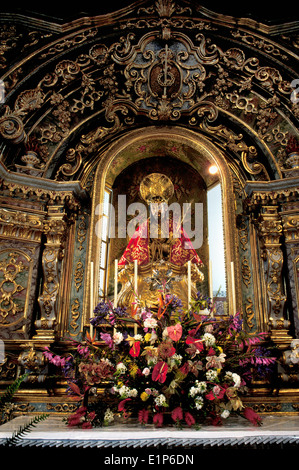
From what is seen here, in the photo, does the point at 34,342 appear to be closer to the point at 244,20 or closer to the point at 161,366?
the point at 161,366

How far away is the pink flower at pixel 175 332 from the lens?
3.14m

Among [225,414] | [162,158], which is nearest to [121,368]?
[225,414]

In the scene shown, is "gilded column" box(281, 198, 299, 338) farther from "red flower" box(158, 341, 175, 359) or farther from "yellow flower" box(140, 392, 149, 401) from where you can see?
"yellow flower" box(140, 392, 149, 401)

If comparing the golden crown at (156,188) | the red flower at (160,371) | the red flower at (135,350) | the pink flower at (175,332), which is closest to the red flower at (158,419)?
the red flower at (160,371)

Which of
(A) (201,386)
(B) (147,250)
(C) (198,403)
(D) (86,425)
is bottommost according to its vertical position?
(D) (86,425)

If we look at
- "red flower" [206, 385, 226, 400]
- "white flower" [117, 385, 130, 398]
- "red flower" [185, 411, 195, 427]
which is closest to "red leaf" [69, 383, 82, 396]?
"white flower" [117, 385, 130, 398]

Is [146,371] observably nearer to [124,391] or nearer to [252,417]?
[124,391]

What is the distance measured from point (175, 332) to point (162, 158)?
411 cm

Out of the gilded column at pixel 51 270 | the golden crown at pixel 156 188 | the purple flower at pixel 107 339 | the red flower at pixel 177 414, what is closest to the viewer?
the red flower at pixel 177 414

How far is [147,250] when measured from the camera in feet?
19.0

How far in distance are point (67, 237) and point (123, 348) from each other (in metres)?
2.38

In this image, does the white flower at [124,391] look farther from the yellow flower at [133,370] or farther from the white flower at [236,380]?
the white flower at [236,380]

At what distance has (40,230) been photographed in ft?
16.7

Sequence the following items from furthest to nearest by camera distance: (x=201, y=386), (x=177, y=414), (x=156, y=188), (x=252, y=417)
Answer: (x=156, y=188) → (x=252, y=417) → (x=201, y=386) → (x=177, y=414)
